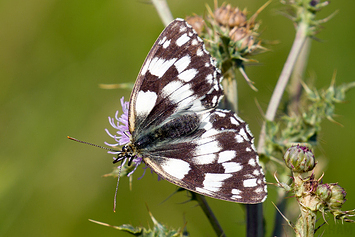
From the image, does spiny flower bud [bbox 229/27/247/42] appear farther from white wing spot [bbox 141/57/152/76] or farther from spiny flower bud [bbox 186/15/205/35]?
white wing spot [bbox 141/57/152/76]

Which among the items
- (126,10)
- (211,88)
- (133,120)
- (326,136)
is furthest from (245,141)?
(126,10)

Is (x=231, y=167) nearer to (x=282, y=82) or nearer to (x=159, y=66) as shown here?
(x=159, y=66)

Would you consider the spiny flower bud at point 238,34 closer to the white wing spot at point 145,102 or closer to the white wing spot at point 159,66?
the white wing spot at point 159,66

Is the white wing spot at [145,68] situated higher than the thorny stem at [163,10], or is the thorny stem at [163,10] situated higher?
the thorny stem at [163,10]

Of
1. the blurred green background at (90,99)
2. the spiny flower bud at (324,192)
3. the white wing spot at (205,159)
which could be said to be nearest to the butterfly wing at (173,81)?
the white wing spot at (205,159)

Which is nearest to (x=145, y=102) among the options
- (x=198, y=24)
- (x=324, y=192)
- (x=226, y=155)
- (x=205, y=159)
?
(x=205, y=159)

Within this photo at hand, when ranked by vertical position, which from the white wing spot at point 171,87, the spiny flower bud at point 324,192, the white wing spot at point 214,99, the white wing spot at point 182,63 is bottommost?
the spiny flower bud at point 324,192

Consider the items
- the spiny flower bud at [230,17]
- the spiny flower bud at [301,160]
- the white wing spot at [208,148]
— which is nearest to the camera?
the spiny flower bud at [301,160]
